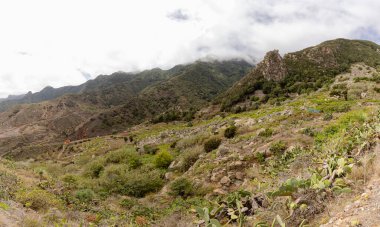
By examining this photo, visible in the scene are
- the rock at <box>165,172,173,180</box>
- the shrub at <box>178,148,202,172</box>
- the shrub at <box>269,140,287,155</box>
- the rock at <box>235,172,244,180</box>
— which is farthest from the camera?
the shrub at <box>178,148,202,172</box>

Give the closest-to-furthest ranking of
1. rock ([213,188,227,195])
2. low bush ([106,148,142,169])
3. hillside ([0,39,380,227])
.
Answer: hillside ([0,39,380,227]), rock ([213,188,227,195]), low bush ([106,148,142,169])

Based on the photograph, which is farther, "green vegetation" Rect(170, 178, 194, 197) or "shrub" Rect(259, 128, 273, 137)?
"shrub" Rect(259, 128, 273, 137)

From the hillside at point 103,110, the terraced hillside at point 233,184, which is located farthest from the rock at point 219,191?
the hillside at point 103,110

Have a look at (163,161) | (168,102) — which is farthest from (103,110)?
(163,161)

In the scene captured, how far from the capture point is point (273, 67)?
201 feet

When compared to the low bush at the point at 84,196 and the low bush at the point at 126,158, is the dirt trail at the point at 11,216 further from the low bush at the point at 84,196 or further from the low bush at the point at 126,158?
the low bush at the point at 126,158

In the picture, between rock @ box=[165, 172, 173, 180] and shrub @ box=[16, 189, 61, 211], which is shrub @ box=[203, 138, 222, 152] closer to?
rock @ box=[165, 172, 173, 180]

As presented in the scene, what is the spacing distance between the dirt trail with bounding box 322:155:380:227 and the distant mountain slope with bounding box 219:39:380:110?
146 feet

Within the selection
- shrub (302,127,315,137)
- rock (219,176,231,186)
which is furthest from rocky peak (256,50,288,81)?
rock (219,176,231,186)

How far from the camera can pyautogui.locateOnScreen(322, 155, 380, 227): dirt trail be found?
146 inches

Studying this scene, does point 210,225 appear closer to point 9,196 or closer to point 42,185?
point 9,196

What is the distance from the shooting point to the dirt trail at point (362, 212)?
372cm

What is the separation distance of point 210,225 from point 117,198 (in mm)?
10485

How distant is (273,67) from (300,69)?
6.28m
